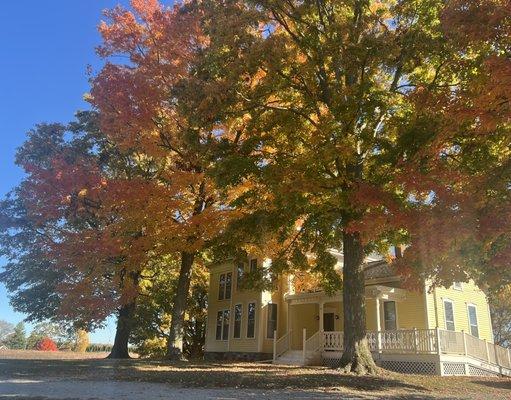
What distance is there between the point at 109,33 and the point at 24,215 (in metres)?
13.1

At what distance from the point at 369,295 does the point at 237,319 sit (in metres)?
11.0

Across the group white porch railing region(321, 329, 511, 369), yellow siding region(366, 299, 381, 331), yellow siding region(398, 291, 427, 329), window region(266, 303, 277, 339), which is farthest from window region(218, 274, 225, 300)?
white porch railing region(321, 329, 511, 369)

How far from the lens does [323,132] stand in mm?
13992

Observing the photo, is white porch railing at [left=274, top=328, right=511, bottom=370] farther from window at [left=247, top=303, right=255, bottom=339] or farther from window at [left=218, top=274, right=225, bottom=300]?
window at [left=218, top=274, right=225, bottom=300]

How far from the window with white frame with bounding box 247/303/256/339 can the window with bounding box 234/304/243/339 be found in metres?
0.94

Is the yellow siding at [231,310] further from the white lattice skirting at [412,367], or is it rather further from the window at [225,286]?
the white lattice skirting at [412,367]

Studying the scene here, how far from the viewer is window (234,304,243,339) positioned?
94.2 ft

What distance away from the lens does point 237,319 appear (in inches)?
1147

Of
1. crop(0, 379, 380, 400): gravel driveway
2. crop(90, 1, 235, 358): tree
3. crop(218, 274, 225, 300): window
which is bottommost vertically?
crop(0, 379, 380, 400): gravel driveway

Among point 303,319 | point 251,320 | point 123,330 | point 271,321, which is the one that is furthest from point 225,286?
point 123,330

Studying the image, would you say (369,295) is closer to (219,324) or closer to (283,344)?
(283,344)

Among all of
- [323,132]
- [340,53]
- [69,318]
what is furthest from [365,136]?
[69,318]

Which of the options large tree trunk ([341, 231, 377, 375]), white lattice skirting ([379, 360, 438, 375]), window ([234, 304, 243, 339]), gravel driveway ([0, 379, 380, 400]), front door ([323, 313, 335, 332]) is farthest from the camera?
window ([234, 304, 243, 339])

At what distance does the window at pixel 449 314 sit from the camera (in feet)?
74.5
